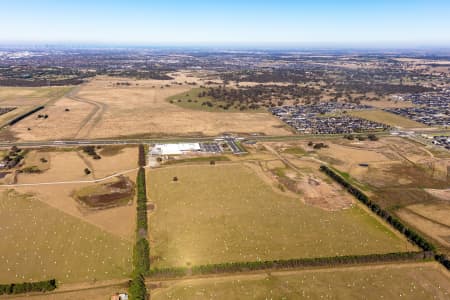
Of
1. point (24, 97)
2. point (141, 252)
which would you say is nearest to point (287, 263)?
point (141, 252)

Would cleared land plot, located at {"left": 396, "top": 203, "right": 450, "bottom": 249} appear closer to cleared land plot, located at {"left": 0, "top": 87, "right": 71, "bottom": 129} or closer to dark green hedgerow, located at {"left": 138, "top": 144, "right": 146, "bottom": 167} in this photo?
dark green hedgerow, located at {"left": 138, "top": 144, "right": 146, "bottom": 167}

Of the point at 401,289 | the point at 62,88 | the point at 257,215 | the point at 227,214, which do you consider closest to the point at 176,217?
the point at 227,214

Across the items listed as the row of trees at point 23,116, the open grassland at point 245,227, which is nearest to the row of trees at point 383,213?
the open grassland at point 245,227

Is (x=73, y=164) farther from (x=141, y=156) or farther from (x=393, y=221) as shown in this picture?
(x=393, y=221)

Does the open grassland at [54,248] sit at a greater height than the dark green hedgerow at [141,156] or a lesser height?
lesser

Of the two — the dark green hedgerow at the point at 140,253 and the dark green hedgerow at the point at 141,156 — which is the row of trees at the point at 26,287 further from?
the dark green hedgerow at the point at 141,156

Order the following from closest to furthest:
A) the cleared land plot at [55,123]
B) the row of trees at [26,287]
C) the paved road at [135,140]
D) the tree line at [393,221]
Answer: the row of trees at [26,287] → the tree line at [393,221] → the paved road at [135,140] → the cleared land plot at [55,123]

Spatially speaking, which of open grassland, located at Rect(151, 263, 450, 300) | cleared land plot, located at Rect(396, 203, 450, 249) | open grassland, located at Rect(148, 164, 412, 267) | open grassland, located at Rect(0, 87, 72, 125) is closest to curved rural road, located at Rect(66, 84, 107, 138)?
open grassland, located at Rect(0, 87, 72, 125)
